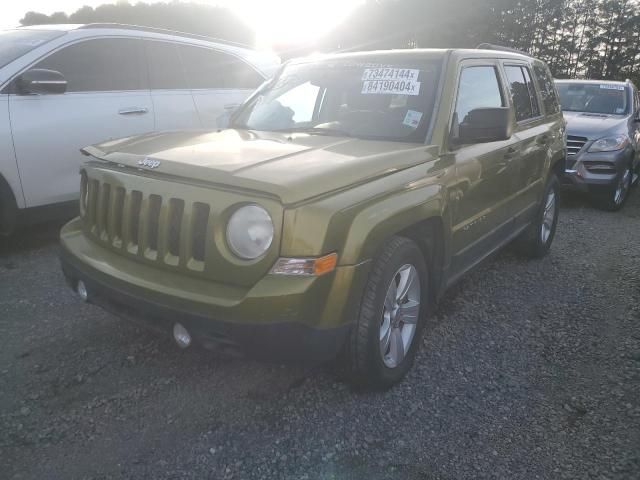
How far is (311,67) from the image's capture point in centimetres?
393

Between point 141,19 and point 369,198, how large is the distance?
2947 centimetres

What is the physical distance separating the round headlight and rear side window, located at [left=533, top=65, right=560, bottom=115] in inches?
140

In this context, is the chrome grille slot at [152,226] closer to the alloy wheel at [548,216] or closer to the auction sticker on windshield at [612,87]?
the alloy wheel at [548,216]

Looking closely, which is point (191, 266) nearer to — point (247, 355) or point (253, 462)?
point (247, 355)

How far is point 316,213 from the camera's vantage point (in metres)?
2.29

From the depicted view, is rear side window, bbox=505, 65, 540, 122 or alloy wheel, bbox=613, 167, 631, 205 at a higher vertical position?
rear side window, bbox=505, 65, 540, 122

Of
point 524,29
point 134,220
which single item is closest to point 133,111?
point 134,220

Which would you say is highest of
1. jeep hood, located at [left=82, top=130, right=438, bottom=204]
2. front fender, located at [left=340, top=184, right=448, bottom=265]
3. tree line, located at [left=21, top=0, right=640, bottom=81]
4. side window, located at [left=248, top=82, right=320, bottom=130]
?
tree line, located at [left=21, top=0, right=640, bottom=81]

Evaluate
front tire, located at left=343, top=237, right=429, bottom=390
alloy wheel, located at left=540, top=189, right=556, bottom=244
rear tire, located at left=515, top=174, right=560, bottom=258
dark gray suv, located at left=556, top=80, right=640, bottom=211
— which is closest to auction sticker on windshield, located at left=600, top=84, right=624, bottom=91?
dark gray suv, located at left=556, top=80, right=640, bottom=211

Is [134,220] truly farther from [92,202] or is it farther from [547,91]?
[547,91]

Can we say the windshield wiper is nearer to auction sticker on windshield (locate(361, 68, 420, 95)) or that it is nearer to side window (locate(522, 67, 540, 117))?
auction sticker on windshield (locate(361, 68, 420, 95))

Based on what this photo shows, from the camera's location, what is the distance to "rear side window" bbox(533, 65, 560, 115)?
16.2 ft

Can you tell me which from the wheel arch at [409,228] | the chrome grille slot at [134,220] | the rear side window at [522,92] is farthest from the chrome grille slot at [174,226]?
the rear side window at [522,92]

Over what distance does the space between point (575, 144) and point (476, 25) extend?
26132 mm
